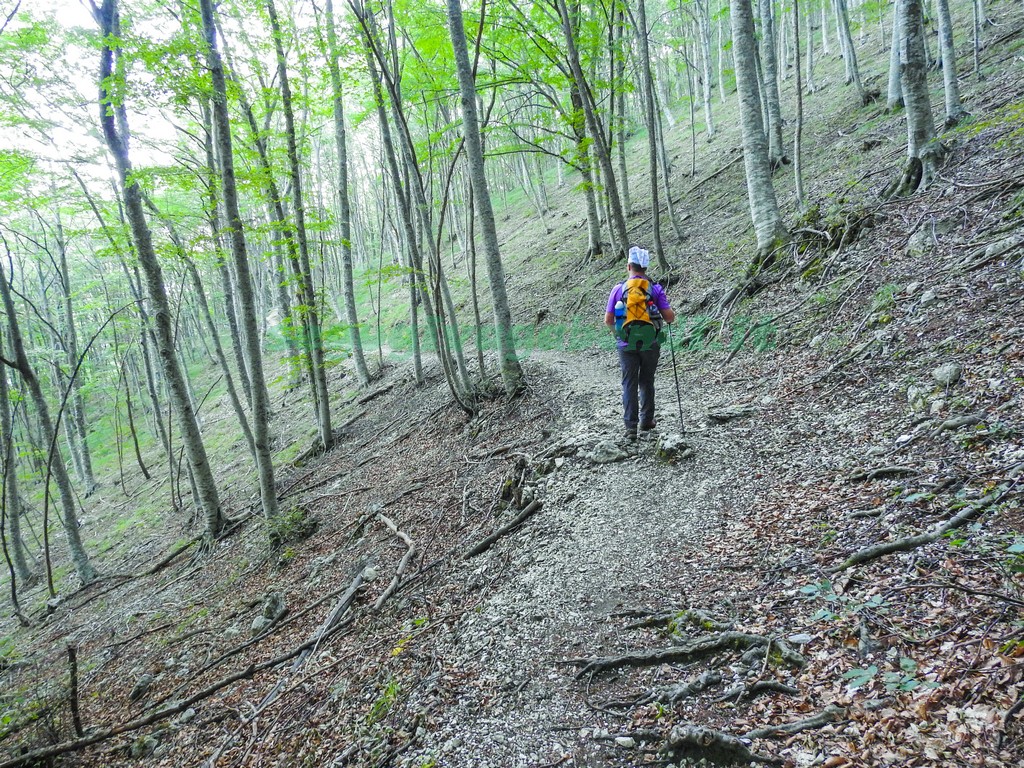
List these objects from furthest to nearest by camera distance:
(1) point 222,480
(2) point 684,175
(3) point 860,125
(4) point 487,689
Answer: (2) point 684,175 → (1) point 222,480 → (3) point 860,125 → (4) point 487,689

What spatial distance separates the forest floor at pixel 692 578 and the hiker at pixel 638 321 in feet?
2.87

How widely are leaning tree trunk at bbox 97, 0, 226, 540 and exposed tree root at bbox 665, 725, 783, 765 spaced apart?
398 inches

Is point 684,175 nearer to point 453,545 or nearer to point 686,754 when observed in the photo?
point 453,545

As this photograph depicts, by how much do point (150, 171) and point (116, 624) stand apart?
785 centimetres

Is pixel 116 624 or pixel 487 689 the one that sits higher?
pixel 487 689

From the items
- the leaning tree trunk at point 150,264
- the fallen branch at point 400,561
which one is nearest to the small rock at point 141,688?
the fallen branch at point 400,561

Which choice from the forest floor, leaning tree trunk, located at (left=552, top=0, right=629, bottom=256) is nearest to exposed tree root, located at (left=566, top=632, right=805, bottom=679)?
the forest floor

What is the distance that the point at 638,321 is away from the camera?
5805 millimetres

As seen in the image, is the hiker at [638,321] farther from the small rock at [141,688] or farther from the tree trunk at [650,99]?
the small rock at [141,688]

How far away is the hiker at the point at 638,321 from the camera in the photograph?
5.79 meters

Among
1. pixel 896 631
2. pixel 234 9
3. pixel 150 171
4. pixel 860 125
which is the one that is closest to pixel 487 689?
pixel 896 631

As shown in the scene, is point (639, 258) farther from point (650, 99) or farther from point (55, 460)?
point (55, 460)

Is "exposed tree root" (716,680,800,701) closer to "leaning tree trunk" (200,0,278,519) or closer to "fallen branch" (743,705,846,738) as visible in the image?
"fallen branch" (743,705,846,738)

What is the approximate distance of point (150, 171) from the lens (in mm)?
8477
